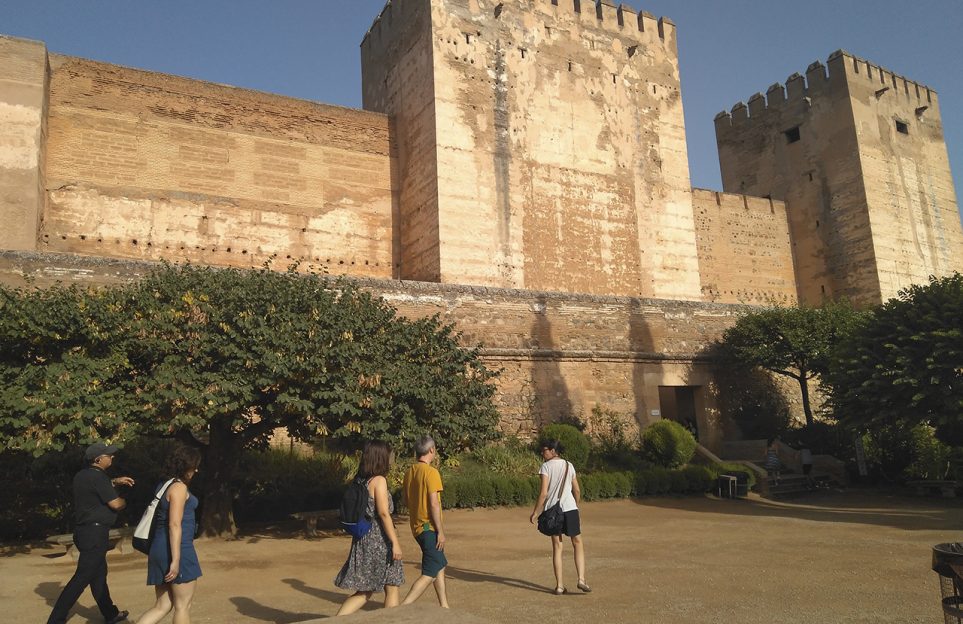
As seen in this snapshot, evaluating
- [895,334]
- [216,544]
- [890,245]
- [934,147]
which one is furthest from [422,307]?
[934,147]

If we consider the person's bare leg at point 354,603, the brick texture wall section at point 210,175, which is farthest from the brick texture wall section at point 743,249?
the person's bare leg at point 354,603

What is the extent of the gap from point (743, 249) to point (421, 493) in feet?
66.2

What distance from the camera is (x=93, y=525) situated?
465cm

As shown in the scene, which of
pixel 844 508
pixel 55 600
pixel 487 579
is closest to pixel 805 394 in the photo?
pixel 844 508

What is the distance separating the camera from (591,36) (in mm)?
18891

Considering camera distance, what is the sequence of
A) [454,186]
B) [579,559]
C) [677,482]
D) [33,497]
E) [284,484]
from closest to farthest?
[579,559] → [33,497] → [284,484] → [677,482] → [454,186]

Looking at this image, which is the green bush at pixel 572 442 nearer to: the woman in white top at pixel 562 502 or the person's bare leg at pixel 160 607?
the woman in white top at pixel 562 502

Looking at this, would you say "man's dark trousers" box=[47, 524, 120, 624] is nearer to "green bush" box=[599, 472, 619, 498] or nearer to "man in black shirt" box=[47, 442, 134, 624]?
"man in black shirt" box=[47, 442, 134, 624]

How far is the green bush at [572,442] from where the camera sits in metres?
12.8

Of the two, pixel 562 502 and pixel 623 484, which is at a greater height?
pixel 562 502

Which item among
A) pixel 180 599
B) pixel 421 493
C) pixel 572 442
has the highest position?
pixel 572 442

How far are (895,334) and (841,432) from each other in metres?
5.65

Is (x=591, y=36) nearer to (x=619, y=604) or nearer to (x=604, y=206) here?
(x=604, y=206)

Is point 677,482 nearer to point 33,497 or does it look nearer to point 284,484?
point 284,484
